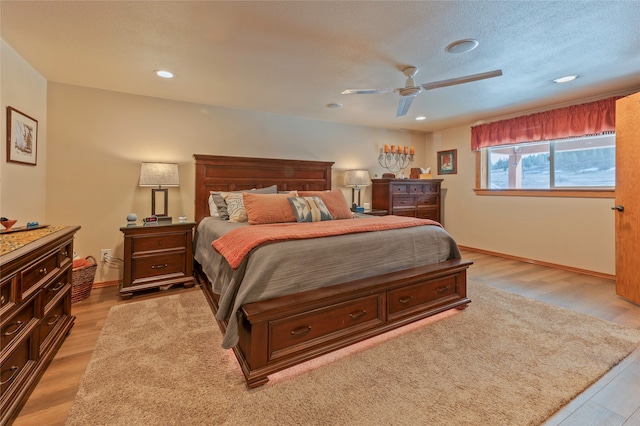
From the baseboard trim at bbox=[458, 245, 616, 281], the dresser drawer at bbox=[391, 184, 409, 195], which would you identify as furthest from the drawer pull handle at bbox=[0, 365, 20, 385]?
the baseboard trim at bbox=[458, 245, 616, 281]

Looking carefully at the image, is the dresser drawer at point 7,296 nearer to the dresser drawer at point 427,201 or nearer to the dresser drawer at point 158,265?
the dresser drawer at point 158,265

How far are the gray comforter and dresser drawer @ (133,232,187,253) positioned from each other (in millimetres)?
728

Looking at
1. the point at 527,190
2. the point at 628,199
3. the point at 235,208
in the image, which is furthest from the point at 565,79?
the point at 235,208

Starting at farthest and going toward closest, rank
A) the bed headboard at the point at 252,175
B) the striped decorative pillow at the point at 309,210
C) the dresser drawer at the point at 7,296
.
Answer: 1. the bed headboard at the point at 252,175
2. the striped decorative pillow at the point at 309,210
3. the dresser drawer at the point at 7,296

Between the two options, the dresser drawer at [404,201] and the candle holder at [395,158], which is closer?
the dresser drawer at [404,201]

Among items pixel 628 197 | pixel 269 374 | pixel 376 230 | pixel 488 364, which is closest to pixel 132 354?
pixel 269 374

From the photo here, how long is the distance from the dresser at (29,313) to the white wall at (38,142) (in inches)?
32.2

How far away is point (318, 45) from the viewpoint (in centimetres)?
222

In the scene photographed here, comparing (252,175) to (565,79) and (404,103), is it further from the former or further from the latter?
(565,79)

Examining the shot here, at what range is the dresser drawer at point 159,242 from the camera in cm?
290

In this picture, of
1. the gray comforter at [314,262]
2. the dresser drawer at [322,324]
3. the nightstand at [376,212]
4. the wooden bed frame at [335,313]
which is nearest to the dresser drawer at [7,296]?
the gray comforter at [314,262]

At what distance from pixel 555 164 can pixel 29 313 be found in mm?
5648

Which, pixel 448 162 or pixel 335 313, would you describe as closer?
pixel 335 313

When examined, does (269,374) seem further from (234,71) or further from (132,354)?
(234,71)
